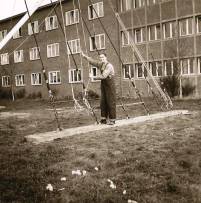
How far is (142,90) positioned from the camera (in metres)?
31.9

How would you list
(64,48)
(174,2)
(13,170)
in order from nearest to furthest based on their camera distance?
(13,170) → (174,2) → (64,48)

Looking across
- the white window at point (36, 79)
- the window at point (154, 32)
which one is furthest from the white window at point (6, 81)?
the window at point (154, 32)

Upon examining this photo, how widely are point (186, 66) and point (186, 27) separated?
2623mm

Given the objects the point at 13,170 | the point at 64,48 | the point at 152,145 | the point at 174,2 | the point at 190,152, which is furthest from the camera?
the point at 64,48

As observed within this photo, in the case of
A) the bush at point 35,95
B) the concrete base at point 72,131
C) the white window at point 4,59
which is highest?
the white window at point 4,59

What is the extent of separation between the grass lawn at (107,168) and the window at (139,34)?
21.3 meters

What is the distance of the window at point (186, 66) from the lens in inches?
1120

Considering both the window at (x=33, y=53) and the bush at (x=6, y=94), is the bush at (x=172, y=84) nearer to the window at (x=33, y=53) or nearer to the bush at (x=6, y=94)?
the window at (x=33, y=53)

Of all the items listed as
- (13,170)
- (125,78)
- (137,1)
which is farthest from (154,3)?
(13,170)

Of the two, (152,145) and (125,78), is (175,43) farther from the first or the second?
(152,145)

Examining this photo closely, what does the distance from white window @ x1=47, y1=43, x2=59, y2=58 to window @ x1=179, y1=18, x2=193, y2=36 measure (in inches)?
601

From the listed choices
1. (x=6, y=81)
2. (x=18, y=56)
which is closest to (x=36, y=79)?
(x=18, y=56)

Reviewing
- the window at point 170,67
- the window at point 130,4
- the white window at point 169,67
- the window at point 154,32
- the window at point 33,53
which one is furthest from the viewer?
the window at point 33,53

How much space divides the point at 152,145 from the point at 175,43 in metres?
21.0
